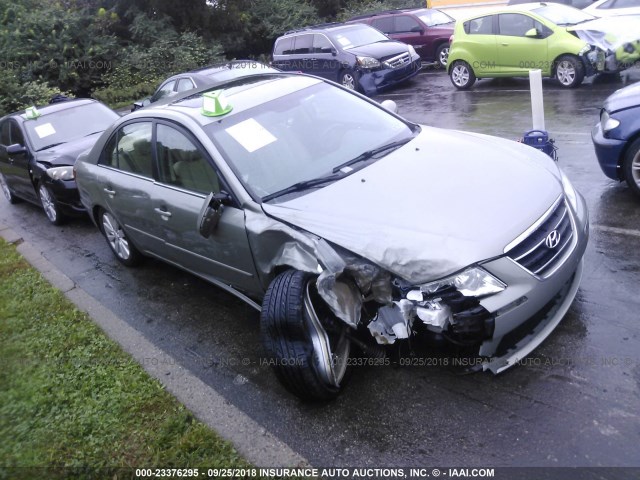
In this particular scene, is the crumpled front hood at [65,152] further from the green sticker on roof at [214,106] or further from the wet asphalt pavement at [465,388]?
the green sticker on roof at [214,106]

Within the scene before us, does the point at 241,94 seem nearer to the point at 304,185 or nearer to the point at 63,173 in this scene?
the point at 304,185

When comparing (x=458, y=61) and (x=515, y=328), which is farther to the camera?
(x=458, y=61)

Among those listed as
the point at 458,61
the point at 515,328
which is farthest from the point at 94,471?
the point at 458,61

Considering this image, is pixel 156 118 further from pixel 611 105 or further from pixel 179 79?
pixel 179 79

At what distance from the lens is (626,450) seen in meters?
2.80

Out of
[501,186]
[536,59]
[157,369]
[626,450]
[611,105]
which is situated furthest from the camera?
[536,59]

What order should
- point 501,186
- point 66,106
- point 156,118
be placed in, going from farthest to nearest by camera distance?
point 66,106
point 156,118
point 501,186

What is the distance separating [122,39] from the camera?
23469mm

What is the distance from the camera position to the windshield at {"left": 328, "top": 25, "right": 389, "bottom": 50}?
536 inches

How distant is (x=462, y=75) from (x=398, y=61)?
1640 mm

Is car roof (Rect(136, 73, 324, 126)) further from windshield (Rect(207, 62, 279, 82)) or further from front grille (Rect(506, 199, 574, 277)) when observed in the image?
windshield (Rect(207, 62, 279, 82))

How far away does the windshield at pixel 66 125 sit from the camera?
27.8 ft

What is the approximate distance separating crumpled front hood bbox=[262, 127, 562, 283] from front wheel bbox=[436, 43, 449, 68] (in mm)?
11922

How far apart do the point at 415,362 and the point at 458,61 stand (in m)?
9.97
